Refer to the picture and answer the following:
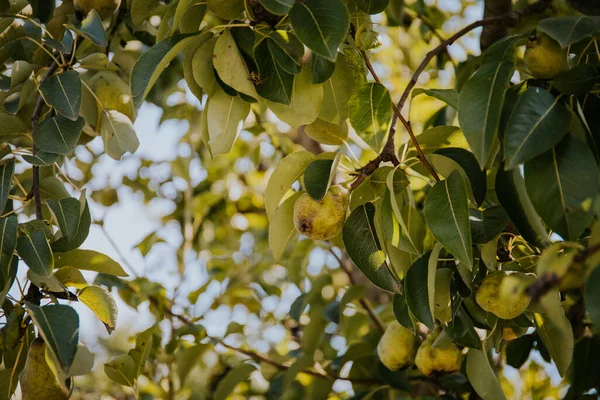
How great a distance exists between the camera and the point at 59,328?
0.98 meters

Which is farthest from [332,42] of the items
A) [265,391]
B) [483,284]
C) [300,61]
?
[265,391]

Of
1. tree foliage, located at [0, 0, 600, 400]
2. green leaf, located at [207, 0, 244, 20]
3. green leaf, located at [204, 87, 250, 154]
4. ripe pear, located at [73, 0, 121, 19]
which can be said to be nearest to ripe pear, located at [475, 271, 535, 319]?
tree foliage, located at [0, 0, 600, 400]

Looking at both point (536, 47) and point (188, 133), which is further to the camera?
point (188, 133)

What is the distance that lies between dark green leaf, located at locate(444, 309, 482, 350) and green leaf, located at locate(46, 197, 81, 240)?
687mm

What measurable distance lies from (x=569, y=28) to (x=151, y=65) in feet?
2.09

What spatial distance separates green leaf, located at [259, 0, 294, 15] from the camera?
94 cm

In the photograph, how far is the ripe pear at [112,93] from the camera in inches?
59.7

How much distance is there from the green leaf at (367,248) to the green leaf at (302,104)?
0.19 metres

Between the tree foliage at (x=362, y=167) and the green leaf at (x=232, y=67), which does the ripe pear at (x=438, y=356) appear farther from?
the green leaf at (x=232, y=67)

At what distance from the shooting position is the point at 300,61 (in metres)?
1.10

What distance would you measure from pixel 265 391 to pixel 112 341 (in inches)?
56.8

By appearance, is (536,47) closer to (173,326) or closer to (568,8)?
(568,8)

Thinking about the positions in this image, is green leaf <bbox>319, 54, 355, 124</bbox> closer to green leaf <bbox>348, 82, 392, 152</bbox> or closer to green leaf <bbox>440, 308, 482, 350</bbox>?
green leaf <bbox>348, 82, 392, 152</bbox>


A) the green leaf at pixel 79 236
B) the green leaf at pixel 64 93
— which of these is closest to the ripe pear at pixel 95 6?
the green leaf at pixel 64 93
